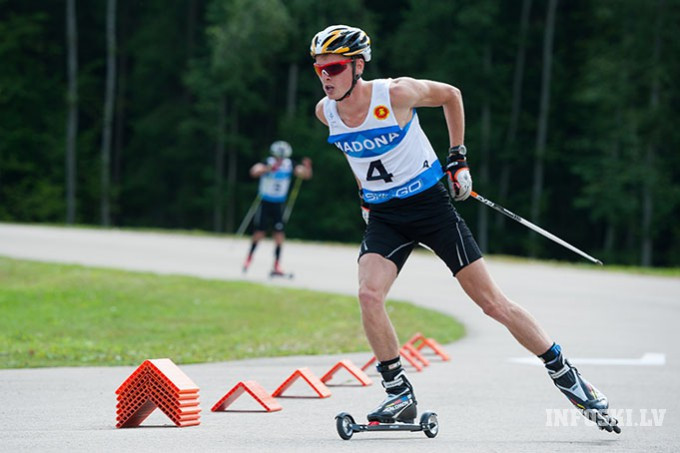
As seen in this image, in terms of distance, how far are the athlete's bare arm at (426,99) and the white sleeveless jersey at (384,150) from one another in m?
0.05

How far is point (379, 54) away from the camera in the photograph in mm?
51750

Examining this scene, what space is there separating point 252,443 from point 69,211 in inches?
1789

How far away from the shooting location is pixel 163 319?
1566cm

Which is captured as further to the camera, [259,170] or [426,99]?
[259,170]

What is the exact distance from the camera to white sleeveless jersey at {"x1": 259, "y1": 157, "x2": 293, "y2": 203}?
67.5 feet

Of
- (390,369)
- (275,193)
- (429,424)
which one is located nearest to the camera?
(429,424)

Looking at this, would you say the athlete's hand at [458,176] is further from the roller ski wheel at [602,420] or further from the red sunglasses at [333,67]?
the roller ski wheel at [602,420]

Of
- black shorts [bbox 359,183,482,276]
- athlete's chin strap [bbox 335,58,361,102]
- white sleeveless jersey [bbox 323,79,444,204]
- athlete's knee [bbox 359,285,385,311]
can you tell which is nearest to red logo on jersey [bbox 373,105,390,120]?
white sleeveless jersey [bbox 323,79,444,204]

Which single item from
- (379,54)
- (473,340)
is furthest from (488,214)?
(473,340)

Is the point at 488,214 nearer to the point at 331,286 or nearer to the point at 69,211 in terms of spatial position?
the point at 69,211

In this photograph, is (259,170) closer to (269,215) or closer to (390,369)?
(269,215)

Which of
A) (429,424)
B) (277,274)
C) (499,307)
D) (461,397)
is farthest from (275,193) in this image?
(429,424)

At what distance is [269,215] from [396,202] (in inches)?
552
